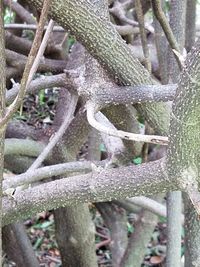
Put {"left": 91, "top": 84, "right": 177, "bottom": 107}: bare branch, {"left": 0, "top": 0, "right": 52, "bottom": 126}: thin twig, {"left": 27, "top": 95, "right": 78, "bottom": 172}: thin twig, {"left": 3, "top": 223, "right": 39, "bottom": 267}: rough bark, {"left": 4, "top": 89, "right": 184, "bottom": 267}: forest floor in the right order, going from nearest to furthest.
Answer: {"left": 0, "top": 0, "right": 52, "bottom": 126}: thin twig, {"left": 91, "top": 84, "right": 177, "bottom": 107}: bare branch, {"left": 27, "top": 95, "right": 78, "bottom": 172}: thin twig, {"left": 3, "top": 223, "right": 39, "bottom": 267}: rough bark, {"left": 4, "top": 89, "right": 184, "bottom": 267}: forest floor

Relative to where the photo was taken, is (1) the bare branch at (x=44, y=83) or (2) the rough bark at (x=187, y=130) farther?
(1) the bare branch at (x=44, y=83)

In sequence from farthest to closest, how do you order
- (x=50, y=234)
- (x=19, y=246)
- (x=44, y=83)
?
(x=50, y=234) < (x=19, y=246) < (x=44, y=83)

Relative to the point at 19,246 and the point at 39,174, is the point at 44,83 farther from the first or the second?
the point at 19,246

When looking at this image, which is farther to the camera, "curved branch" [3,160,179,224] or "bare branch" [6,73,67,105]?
"bare branch" [6,73,67,105]

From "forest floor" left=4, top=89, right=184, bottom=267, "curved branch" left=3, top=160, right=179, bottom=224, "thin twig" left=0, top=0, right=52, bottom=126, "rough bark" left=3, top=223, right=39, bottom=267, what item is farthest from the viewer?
"forest floor" left=4, top=89, right=184, bottom=267

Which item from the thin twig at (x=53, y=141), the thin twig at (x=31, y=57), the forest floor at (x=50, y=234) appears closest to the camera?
the thin twig at (x=31, y=57)

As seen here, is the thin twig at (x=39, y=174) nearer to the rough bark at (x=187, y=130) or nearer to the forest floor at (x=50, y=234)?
the rough bark at (x=187, y=130)

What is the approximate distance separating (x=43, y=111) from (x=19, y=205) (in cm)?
152

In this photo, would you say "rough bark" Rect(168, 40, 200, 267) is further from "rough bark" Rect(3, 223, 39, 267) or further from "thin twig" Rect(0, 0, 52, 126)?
"rough bark" Rect(3, 223, 39, 267)

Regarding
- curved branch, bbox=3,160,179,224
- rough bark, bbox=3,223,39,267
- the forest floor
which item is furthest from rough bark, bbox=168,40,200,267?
the forest floor

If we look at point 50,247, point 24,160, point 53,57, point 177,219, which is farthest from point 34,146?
point 50,247

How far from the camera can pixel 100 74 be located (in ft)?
2.88

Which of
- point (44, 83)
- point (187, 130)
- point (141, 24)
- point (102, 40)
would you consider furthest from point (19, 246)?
point (187, 130)

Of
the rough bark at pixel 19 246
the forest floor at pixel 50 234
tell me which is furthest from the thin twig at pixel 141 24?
the forest floor at pixel 50 234
